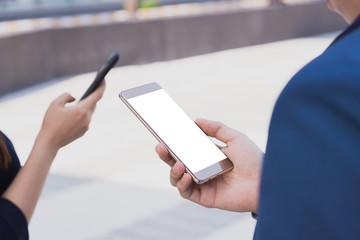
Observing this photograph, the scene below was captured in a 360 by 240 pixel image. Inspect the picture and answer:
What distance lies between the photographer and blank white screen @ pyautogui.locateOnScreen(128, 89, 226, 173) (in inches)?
59.2

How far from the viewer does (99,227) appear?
3.84 metres

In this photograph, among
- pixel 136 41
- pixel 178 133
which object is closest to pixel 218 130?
pixel 178 133

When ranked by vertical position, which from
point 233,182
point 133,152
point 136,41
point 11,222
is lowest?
point 136,41

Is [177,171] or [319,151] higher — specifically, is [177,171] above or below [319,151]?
below

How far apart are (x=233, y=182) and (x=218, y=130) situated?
0.19 m

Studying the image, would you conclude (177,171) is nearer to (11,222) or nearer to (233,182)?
(233,182)

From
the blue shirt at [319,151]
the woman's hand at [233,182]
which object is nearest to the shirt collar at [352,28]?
the blue shirt at [319,151]

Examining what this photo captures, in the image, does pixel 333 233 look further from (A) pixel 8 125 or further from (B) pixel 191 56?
(B) pixel 191 56

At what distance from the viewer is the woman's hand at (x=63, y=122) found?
178 centimetres

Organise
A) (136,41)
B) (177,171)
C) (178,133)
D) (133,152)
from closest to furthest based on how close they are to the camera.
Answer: (177,171) < (178,133) < (133,152) < (136,41)

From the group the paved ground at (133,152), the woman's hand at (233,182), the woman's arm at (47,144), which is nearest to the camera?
the woman's hand at (233,182)

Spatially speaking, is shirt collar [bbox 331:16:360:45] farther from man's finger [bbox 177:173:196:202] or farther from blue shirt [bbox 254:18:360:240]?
man's finger [bbox 177:173:196:202]

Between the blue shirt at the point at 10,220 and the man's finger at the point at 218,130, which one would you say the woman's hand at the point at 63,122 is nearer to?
the blue shirt at the point at 10,220

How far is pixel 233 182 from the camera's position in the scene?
4.81 ft
